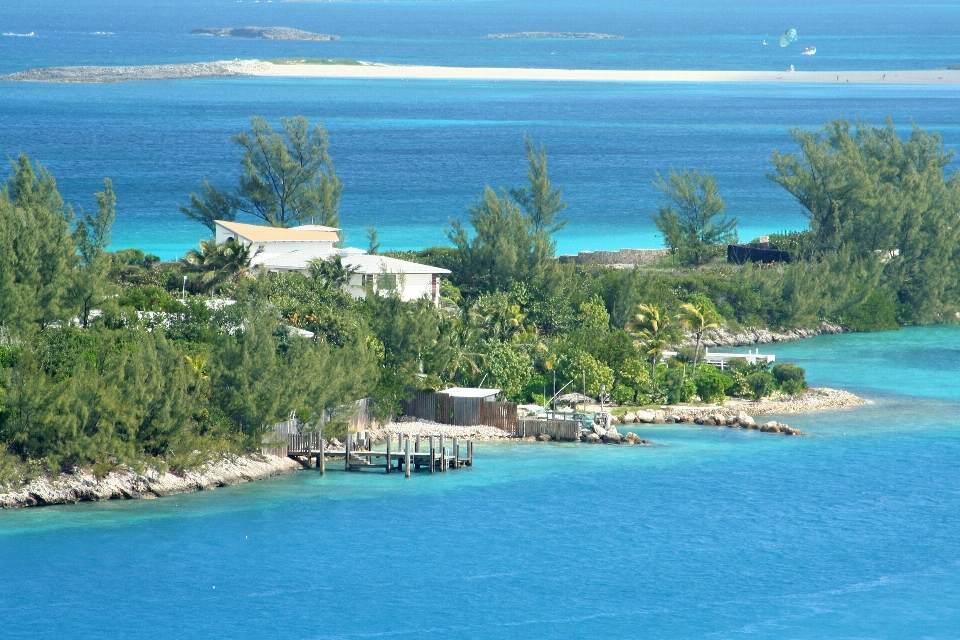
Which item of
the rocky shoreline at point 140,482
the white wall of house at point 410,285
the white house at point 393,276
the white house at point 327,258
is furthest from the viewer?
the white house at point 327,258

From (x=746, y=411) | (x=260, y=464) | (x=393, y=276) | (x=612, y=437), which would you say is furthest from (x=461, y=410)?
(x=746, y=411)

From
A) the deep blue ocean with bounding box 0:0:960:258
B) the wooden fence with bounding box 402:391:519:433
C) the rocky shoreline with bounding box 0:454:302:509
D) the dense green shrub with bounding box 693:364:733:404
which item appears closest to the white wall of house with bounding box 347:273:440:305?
the wooden fence with bounding box 402:391:519:433

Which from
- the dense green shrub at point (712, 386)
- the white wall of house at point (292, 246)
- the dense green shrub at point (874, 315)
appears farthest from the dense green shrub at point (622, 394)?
the dense green shrub at point (874, 315)

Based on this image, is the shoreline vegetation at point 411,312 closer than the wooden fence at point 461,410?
Yes

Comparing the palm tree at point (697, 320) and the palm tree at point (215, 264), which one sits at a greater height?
the palm tree at point (215, 264)

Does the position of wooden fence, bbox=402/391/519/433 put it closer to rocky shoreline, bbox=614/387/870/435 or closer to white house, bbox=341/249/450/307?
rocky shoreline, bbox=614/387/870/435

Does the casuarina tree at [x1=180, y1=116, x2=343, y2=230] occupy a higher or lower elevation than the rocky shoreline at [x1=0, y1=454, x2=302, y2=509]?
higher

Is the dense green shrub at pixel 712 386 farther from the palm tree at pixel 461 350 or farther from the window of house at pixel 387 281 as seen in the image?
the window of house at pixel 387 281
